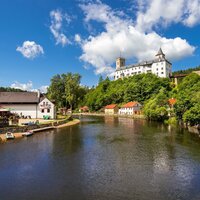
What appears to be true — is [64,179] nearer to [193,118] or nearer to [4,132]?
[4,132]

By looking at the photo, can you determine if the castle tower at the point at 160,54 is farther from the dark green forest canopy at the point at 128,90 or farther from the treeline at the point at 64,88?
the treeline at the point at 64,88

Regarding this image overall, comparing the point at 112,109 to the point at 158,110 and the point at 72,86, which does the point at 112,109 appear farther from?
the point at 158,110

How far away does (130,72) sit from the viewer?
446ft

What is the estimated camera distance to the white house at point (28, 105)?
55.3m

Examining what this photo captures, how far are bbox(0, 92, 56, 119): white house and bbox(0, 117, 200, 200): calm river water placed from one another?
26243 mm

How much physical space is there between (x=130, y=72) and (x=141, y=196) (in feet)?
411

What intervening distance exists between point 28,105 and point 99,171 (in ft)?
136

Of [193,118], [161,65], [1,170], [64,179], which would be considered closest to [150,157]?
[64,179]

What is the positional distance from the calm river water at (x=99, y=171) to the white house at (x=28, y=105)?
26243 mm

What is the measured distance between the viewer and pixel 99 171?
62.3ft

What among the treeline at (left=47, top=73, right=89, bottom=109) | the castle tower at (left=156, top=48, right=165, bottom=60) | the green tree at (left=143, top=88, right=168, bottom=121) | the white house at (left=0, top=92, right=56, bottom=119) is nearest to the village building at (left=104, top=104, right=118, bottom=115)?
the treeline at (left=47, top=73, right=89, bottom=109)

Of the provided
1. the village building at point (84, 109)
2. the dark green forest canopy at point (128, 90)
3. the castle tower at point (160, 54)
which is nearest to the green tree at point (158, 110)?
the dark green forest canopy at point (128, 90)

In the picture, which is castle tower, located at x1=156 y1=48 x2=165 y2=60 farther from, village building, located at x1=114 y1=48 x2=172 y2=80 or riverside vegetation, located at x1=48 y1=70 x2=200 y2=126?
riverside vegetation, located at x1=48 y1=70 x2=200 y2=126

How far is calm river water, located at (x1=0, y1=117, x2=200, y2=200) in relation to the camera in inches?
575
